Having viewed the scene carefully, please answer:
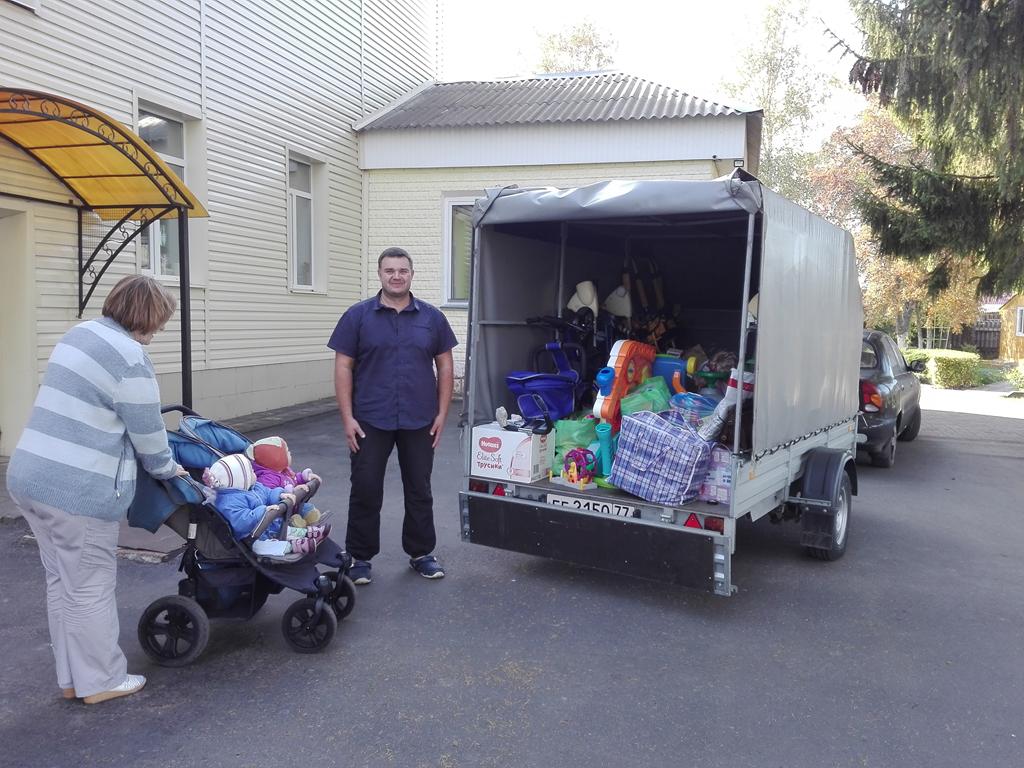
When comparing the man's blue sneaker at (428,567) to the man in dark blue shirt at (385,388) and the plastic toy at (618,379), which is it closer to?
the man in dark blue shirt at (385,388)

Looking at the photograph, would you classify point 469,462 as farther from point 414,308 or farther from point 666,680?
point 666,680

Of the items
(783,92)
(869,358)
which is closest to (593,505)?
(869,358)

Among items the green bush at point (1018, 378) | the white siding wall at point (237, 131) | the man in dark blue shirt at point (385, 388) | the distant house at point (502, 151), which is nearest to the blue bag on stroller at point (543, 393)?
the man in dark blue shirt at point (385, 388)

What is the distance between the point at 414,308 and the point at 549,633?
6.87 feet

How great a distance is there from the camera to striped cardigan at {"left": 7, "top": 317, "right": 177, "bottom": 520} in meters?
3.38

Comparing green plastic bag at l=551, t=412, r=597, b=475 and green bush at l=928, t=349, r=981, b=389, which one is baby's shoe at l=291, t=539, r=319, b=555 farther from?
green bush at l=928, t=349, r=981, b=389

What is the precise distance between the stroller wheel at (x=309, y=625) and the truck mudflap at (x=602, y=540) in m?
1.33

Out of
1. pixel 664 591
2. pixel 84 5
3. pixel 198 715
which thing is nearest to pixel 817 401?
pixel 664 591

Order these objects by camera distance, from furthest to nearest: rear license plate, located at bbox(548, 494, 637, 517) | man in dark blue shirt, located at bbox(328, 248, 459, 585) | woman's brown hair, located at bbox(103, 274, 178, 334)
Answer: man in dark blue shirt, located at bbox(328, 248, 459, 585) → rear license plate, located at bbox(548, 494, 637, 517) → woman's brown hair, located at bbox(103, 274, 178, 334)

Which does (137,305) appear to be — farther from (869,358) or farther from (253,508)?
(869,358)

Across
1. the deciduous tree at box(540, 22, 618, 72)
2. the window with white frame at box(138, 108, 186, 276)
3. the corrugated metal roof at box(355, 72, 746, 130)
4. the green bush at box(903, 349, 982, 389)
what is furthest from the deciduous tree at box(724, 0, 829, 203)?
the window with white frame at box(138, 108, 186, 276)

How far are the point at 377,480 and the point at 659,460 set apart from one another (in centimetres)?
172

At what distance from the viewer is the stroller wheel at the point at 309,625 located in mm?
4129

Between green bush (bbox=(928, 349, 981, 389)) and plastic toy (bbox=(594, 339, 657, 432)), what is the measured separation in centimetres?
2045
